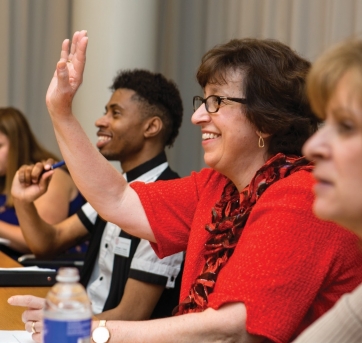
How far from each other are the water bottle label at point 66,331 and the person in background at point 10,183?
2.19 m

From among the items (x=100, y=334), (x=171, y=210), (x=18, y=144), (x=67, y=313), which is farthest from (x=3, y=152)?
(x=67, y=313)

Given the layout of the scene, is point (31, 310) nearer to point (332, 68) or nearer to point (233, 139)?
point (233, 139)

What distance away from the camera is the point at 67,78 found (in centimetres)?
164

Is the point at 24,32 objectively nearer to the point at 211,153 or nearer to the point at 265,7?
the point at 265,7

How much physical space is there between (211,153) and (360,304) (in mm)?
770

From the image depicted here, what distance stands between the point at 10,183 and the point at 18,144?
0.70 feet

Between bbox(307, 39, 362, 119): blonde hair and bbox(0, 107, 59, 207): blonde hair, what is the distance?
2592 mm

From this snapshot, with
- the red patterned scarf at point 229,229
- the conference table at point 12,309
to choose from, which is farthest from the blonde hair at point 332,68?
the conference table at point 12,309

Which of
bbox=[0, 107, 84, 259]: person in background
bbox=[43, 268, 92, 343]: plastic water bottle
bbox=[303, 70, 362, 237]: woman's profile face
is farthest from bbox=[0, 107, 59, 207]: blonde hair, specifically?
bbox=[303, 70, 362, 237]: woman's profile face

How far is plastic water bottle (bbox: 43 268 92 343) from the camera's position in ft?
3.02

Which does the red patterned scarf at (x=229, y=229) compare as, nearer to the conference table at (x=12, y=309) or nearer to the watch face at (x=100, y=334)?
the watch face at (x=100, y=334)

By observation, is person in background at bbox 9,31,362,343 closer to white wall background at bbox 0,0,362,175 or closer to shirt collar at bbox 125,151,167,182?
shirt collar at bbox 125,151,167,182

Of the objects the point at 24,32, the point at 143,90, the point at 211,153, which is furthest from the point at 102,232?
the point at 24,32

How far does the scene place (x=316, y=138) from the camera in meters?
0.95
